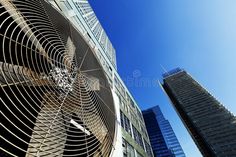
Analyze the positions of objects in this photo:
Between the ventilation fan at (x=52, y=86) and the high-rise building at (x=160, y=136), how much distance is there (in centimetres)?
13721

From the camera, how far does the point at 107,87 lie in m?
5.45

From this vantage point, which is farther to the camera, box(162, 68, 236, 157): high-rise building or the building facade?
box(162, 68, 236, 157): high-rise building

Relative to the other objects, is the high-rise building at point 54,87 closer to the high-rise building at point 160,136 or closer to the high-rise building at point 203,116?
the high-rise building at point 203,116

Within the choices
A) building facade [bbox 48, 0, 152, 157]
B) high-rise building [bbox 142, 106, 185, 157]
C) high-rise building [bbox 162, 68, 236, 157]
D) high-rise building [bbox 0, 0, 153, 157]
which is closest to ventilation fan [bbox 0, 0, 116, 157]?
high-rise building [bbox 0, 0, 153, 157]

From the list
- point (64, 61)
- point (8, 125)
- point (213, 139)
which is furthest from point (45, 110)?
point (213, 139)

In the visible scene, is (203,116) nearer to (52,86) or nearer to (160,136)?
(160,136)

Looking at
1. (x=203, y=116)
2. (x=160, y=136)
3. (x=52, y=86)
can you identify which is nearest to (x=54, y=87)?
(x=52, y=86)

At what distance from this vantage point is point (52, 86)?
3.58 metres

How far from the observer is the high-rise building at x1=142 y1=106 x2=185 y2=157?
13988cm

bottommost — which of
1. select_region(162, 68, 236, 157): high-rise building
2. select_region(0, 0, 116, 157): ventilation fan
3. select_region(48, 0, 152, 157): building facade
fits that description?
select_region(0, 0, 116, 157): ventilation fan

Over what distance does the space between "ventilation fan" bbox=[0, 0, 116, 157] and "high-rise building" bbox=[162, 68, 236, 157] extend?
93269mm

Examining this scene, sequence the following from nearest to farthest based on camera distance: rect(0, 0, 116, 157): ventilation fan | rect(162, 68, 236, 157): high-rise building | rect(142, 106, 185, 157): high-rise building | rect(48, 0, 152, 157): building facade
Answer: rect(0, 0, 116, 157): ventilation fan
rect(48, 0, 152, 157): building facade
rect(162, 68, 236, 157): high-rise building
rect(142, 106, 185, 157): high-rise building

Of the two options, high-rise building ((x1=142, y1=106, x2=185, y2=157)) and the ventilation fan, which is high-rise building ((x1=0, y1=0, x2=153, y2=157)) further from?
high-rise building ((x1=142, y1=106, x2=185, y2=157))

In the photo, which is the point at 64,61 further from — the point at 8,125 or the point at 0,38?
the point at 8,125
